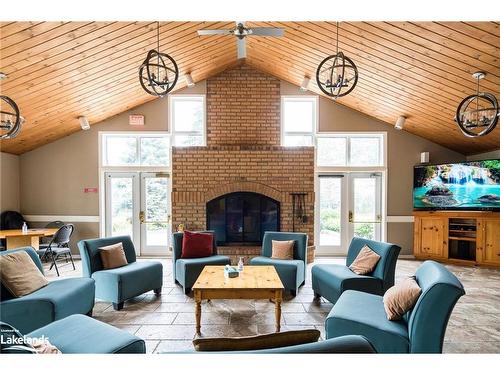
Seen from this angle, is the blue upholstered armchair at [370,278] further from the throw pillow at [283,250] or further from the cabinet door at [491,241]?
the cabinet door at [491,241]

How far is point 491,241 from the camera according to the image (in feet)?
17.8

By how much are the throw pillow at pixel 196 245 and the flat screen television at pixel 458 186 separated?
185 inches

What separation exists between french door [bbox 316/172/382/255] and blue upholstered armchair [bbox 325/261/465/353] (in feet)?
13.0

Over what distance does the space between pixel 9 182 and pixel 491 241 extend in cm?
990

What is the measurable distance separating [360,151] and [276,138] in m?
1.98

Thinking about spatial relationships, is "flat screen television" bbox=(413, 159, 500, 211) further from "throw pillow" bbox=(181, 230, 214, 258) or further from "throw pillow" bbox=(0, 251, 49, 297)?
"throw pillow" bbox=(0, 251, 49, 297)

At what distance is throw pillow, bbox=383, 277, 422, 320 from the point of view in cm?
223

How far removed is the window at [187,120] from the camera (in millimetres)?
6332

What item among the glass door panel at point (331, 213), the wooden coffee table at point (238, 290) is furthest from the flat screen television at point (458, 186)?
the wooden coffee table at point (238, 290)

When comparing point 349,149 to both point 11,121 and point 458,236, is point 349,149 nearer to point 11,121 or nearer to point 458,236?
point 458,236

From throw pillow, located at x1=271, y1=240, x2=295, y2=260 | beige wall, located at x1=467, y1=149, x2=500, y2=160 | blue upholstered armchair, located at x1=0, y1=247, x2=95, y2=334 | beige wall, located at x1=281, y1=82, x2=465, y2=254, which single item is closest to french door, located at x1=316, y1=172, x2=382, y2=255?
beige wall, located at x1=281, y1=82, x2=465, y2=254

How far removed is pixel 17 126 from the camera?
3248 millimetres
